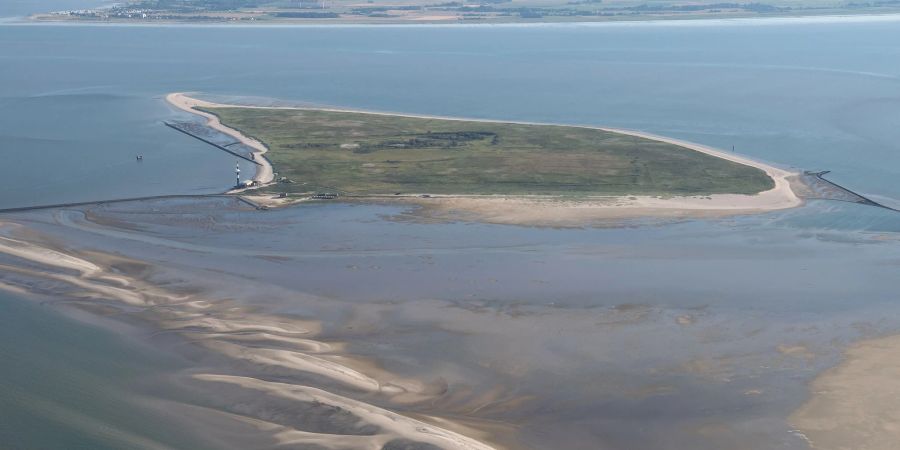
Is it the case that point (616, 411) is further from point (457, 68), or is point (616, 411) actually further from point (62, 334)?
point (457, 68)

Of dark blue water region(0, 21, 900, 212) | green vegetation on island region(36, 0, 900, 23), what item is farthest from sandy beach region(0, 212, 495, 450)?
green vegetation on island region(36, 0, 900, 23)

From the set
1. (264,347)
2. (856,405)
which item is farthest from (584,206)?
(856,405)

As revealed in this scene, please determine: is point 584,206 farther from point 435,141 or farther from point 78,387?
point 78,387

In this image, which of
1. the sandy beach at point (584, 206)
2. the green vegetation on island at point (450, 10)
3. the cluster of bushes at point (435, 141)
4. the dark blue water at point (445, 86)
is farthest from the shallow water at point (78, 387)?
the green vegetation on island at point (450, 10)

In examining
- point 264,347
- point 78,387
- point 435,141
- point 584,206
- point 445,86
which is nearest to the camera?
point 78,387

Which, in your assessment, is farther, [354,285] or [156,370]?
[354,285]

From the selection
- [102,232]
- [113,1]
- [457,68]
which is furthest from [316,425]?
[113,1]
